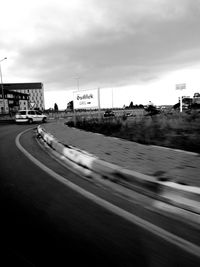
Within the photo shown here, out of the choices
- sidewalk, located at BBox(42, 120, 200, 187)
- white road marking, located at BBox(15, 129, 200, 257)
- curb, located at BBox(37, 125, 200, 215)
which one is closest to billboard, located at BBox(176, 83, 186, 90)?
sidewalk, located at BBox(42, 120, 200, 187)

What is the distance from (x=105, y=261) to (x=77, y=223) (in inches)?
37.9

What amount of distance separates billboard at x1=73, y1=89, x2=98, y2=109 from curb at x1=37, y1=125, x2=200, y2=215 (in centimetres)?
1620

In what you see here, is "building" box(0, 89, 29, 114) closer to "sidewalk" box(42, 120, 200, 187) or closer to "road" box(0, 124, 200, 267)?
"sidewalk" box(42, 120, 200, 187)

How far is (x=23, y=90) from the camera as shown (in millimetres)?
188750

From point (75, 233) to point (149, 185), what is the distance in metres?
1.85

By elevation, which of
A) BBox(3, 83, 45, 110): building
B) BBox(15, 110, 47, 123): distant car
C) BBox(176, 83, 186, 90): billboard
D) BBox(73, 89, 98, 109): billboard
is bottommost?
BBox(15, 110, 47, 123): distant car

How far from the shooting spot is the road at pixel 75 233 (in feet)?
8.44

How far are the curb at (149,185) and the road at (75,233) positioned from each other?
0.51 meters

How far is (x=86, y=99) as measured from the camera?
23.3 metres

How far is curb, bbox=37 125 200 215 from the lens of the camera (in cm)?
381

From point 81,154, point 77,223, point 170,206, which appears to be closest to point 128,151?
point 81,154

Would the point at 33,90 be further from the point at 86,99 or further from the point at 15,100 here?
the point at 86,99

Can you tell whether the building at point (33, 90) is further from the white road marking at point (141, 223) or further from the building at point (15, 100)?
the white road marking at point (141, 223)

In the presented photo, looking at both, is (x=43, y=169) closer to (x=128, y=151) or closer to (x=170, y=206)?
(x=128, y=151)
